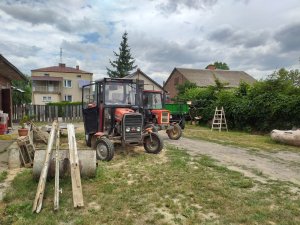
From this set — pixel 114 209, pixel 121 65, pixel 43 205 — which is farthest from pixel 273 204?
pixel 121 65

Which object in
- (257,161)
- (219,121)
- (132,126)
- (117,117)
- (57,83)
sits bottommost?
(257,161)

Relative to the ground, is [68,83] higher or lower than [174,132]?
higher

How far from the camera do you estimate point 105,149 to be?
771cm

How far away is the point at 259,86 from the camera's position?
17.0 metres

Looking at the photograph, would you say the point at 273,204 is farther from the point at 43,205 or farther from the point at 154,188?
the point at 43,205

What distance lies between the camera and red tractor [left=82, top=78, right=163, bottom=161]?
8.20m

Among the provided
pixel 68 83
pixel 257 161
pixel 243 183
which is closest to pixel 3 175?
pixel 243 183

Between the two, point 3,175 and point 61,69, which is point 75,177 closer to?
point 3,175

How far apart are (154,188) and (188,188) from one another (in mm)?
613

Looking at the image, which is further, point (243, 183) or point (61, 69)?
point (61, 69)

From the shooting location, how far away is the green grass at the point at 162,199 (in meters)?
4.12

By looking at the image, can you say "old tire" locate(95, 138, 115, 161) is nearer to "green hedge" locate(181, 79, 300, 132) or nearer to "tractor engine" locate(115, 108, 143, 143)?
"tractor engine" locate(115, 108, 143, 143)

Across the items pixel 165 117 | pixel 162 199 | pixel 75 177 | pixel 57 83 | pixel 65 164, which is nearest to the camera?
pixel 162 199

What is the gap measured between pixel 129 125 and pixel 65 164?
2.81m
